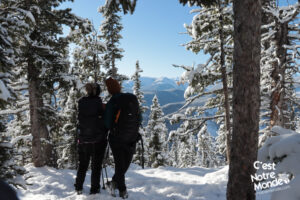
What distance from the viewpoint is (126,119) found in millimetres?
5445

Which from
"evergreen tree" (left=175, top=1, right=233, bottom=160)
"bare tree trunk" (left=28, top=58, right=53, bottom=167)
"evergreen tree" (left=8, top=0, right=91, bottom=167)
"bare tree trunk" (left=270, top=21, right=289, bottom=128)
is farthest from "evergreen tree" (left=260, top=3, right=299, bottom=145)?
"bare tree trunk" (left=28, top=58, right=53, bottom=167)

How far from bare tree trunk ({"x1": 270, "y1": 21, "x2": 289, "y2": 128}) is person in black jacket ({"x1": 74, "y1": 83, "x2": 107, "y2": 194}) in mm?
8665

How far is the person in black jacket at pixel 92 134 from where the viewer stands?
577 cm

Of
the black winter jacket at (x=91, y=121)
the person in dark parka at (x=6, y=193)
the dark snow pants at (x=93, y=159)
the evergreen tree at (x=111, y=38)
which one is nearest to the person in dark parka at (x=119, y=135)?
the black winter jacket at (x=91, y=121)

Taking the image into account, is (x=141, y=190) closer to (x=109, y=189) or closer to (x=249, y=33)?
(x=109, y=189)

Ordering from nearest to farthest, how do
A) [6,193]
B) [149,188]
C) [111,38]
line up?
[6,193] < [149,188] < [111,38]

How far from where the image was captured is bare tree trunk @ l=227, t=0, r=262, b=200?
4156 millimetres

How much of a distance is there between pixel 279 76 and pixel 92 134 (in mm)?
9460

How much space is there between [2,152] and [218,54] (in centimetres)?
1156

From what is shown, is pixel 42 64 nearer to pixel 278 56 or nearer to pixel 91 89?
Answer: pixel 91 89

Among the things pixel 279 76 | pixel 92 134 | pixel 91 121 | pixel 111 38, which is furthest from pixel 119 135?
pixel 111 38

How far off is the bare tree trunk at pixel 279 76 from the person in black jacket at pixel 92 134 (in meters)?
8.67

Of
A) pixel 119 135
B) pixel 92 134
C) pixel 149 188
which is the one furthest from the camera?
pixel 149 188

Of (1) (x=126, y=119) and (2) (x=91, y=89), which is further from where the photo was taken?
(2) (x=91, y=89)
